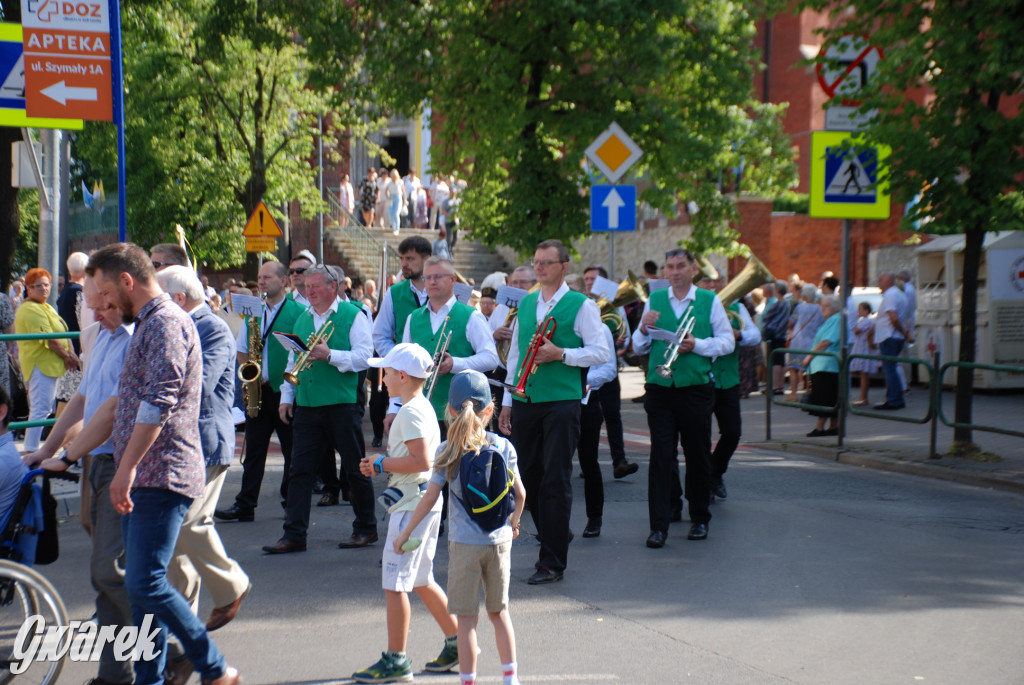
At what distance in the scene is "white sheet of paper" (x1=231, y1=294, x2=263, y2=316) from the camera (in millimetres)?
8461

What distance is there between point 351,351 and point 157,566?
338cm

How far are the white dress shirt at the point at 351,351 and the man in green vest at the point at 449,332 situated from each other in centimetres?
36

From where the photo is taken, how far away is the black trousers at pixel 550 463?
6.54 metres

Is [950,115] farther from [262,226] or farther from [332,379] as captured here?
[262,226]

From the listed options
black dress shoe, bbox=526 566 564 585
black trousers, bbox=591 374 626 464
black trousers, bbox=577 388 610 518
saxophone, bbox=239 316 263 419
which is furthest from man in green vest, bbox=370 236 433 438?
black trousers, bbox=591 374 626 464

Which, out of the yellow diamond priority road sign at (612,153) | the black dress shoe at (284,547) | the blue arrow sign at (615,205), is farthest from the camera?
the yellow diamond priority road sign at (612,153)

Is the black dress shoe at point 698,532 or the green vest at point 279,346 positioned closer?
the black dress shoe at point 698,532

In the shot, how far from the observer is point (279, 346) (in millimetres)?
8734

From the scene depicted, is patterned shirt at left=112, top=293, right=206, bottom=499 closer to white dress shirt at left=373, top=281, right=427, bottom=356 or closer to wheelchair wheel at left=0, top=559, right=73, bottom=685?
wheelchair wheel at left=0, top=559, right=73, bottom=685

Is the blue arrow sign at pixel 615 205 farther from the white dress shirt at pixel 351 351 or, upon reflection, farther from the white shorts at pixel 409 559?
the white shorts at pixel 409 559

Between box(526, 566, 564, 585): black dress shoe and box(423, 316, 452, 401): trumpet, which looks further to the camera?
box(423, 316, 452, 401): trumpet

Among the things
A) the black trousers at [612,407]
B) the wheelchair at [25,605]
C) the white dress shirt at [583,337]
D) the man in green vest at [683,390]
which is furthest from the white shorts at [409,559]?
the black trousers at [612,407]

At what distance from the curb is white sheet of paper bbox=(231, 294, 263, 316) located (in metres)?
6.18

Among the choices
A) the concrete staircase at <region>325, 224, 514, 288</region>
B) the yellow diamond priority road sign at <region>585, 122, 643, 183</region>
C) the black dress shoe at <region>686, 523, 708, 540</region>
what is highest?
the yellow diamond priority road sign at <region>585, 122, 643, 183</region>
